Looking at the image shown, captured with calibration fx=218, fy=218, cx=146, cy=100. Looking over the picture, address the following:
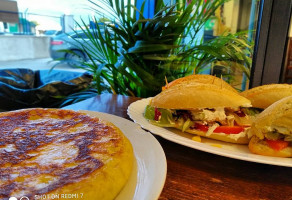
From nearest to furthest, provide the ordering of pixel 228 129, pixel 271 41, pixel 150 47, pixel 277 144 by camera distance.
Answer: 1. pixel 277 144
2. pixel 228 129
3. pixel 150 47
4. pixel 271 41

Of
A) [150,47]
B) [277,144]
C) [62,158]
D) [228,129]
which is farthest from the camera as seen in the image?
[150,47]

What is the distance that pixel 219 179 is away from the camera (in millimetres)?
568

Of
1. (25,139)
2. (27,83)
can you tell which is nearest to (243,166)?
(25,139)

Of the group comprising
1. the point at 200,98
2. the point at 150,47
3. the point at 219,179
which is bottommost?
the point at 219,179

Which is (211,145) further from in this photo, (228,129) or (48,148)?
(48,148)

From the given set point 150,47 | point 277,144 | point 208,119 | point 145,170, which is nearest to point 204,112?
point 208,119

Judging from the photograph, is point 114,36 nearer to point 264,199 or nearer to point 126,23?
point 126,23

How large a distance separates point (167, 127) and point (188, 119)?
0.31 feet

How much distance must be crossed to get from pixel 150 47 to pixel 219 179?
51.1 inches

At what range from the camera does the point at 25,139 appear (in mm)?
575

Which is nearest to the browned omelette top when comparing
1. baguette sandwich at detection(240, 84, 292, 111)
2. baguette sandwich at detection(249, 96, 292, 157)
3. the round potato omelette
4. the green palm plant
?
the round potato omelette

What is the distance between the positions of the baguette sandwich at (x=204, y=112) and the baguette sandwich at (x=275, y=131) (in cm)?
8

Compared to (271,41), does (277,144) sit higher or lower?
lower

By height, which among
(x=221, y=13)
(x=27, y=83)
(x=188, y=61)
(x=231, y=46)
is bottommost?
(x=27, y=83)
